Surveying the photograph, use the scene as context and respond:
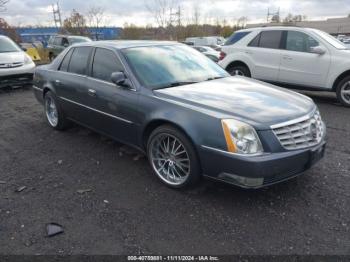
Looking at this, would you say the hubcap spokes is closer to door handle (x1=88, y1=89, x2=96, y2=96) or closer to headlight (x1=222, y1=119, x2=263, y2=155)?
door handle (x1=88, y1=89, x2=96, y2=96)

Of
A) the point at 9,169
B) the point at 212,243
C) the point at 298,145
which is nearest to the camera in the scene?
the point at 212,243

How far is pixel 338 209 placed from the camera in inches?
127

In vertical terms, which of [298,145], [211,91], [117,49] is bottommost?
[298,145]

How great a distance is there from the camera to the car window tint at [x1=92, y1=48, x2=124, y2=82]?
433 cm

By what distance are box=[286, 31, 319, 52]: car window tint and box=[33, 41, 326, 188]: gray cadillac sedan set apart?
12.6 feet

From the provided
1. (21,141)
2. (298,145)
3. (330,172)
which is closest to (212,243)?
(298,145)

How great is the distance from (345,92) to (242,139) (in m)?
5.36

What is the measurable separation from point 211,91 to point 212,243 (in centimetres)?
176

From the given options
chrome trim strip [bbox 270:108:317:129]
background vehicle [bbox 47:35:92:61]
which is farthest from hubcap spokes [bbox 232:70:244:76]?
background vehicle [bbox 47:35:92:61]

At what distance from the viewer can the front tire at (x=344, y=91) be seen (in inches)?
285

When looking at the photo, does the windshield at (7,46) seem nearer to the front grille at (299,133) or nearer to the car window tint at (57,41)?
the car window tint at (57,41)

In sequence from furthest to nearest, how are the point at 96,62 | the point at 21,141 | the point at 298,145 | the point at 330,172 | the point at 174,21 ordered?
the point at 174,21
the point at 21,141
the point at 96,62
the point at 330,172
the point at 298,145

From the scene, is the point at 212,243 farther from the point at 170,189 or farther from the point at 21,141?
the point at 21,141

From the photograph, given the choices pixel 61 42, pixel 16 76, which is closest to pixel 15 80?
pixel 16 76
